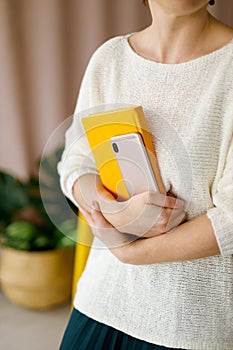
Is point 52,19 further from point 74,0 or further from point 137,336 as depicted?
point 137,336

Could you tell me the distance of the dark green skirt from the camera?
0.95 m

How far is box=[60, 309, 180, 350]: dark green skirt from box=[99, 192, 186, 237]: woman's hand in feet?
A: 0.65

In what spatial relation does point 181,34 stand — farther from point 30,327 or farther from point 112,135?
point 30,327

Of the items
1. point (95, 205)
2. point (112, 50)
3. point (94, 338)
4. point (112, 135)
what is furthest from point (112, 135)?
point (94, 338)

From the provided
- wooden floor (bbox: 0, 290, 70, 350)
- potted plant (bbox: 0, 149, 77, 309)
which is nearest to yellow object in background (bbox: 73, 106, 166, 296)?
potted plant (bbox: 0, 149, 77, 309)

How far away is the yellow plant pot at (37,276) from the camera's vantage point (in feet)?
6.82

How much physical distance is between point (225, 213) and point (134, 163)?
0.16m

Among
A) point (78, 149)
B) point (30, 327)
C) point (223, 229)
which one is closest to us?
point (223, 229)

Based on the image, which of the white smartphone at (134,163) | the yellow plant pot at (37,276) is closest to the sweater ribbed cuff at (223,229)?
the white smartphone at (134,163)

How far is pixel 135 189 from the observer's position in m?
0.89

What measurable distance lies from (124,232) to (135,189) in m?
0.07

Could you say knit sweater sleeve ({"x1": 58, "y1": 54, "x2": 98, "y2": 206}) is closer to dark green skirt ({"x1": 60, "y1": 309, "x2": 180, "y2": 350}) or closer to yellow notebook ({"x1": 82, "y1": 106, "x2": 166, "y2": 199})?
yellow notebook ({"x1": 82, "y1": 106, "x2": 166, "y2": 199})

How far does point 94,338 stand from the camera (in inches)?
39.1

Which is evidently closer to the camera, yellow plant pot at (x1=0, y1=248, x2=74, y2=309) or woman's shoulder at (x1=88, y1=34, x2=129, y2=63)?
woman's shoulder at (x1=88, y1=34, x2=129, y2=63)
